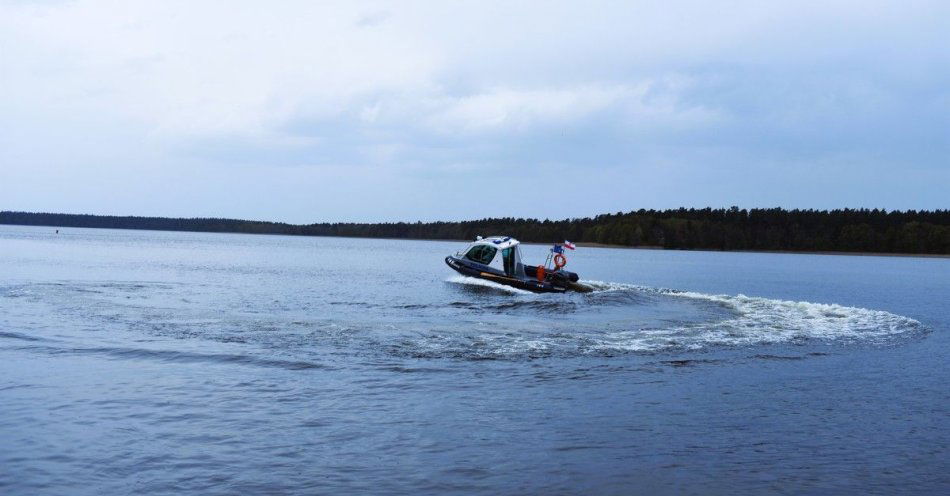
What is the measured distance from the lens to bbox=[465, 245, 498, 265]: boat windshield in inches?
1575

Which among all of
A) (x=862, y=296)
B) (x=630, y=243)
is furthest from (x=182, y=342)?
(x=630, y=243)

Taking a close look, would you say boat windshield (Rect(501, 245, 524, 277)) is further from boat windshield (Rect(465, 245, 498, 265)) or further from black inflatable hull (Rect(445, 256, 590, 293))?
boat windshield (Rect(465, 245, 498, 265))

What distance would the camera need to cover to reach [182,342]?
16.8m

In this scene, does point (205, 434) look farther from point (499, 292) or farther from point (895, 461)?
point (499, 292)

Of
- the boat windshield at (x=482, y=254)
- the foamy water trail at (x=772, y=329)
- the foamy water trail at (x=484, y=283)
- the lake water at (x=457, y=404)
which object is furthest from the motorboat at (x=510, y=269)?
the lake water at (x=457, y=404)

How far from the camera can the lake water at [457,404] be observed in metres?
8.20

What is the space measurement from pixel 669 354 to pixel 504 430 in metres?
8.05

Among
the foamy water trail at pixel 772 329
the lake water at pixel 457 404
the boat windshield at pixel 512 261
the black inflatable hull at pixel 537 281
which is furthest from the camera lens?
the boat windshield at pixel 512 261

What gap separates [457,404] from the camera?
11539mm

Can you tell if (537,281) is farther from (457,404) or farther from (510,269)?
(457,404)

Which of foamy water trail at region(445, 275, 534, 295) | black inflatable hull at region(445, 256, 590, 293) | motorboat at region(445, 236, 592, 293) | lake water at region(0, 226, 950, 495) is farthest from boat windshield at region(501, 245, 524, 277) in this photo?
lake water at region(0, 226, 950, 495)

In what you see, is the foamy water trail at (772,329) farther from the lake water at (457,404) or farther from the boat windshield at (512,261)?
the boat windshield at (512,261)

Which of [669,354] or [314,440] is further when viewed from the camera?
[669,354]

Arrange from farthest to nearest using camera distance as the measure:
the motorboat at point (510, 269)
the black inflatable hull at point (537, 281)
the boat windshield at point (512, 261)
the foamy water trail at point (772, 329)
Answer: the boat windshield at point (512, 261), the motorboat at point (510, 269), the black inflatable hull at point (537, 281), the foamy water trail at point (772, 329)
